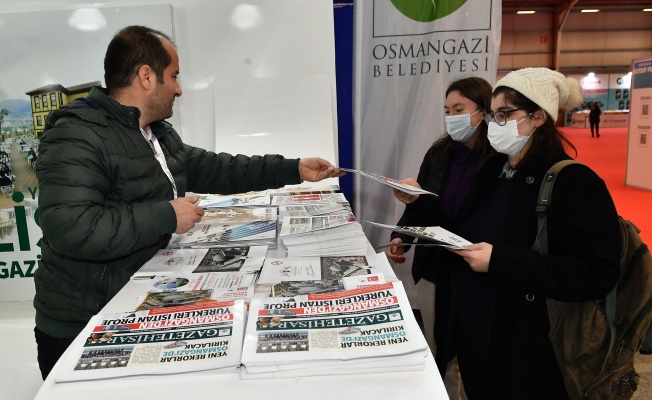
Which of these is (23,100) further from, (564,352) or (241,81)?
(564,352)

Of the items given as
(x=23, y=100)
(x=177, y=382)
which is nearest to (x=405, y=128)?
(x=23, y=100)

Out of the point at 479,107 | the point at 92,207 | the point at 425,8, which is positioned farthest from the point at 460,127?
the point at 92,207

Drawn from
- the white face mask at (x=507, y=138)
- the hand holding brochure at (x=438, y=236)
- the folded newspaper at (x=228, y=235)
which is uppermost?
the white face mask at (x=507, y=138)

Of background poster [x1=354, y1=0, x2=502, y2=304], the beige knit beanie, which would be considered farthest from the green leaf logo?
the beige knit beanie

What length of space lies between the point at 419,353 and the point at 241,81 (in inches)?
89.6

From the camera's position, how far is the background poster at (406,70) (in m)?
2.67

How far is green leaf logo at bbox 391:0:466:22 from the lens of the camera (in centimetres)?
266

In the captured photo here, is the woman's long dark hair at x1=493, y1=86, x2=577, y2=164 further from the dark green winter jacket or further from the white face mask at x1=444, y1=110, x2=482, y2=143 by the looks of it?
the dark green winter jacket

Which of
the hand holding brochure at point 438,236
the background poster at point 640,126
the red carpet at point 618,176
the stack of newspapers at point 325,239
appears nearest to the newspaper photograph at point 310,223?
the stack of newspapers at point 325,239

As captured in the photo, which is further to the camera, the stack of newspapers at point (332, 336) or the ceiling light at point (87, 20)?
the ceiling light at point (87, 20)

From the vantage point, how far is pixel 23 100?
103 inches

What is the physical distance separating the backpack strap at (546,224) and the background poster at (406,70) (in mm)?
1541

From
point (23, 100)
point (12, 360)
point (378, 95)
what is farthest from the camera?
point (378, 95)

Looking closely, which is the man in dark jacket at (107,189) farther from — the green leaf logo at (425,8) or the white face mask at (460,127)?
the green leaf logo at (425,8)
